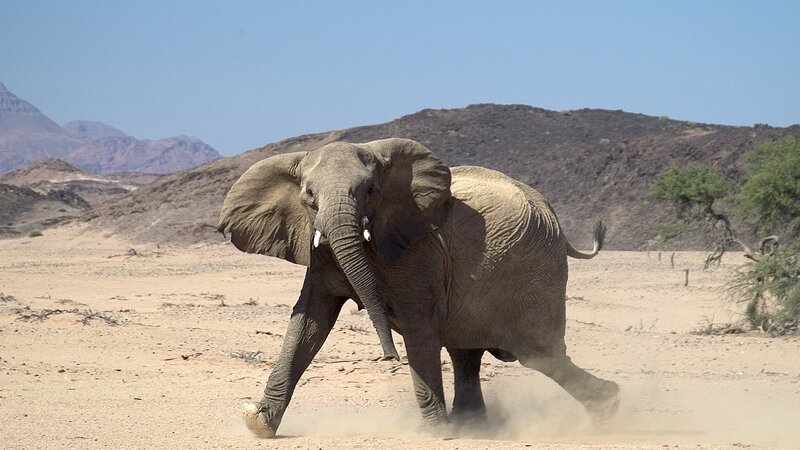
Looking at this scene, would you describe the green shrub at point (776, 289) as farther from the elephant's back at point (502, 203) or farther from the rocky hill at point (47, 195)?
the rocky hill at point (47, 195)

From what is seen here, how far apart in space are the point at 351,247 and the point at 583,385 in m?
2.93

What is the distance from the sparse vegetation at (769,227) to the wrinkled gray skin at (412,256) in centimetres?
938

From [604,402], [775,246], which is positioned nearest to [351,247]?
[604,402]

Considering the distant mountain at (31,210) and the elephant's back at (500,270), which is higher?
the elephant's back at (500,270)

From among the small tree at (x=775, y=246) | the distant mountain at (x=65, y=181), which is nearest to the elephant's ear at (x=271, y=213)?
the small tree at (x=775, y=246)

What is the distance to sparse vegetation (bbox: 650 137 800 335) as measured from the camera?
18516 mm

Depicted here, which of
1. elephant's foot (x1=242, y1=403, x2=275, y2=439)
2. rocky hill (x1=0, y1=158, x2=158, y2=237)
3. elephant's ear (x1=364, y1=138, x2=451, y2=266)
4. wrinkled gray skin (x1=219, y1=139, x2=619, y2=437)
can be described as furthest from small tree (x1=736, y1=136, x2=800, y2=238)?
rocky hill (x1=0, y1=158, x2=158, y2=237)

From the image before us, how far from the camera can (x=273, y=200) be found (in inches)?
357

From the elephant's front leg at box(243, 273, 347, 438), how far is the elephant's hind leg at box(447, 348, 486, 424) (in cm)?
172

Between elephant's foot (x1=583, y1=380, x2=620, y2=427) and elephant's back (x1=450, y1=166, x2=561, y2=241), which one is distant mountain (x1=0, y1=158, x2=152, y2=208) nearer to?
elephant's back (x1=450, y1=166, x2=561, y2=241)

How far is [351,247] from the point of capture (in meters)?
8.02

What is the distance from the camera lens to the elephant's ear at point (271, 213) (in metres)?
8.95

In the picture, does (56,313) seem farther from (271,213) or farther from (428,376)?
(428,376)

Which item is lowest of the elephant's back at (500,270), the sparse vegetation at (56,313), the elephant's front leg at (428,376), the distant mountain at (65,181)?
the distant mountain at (65,181)
